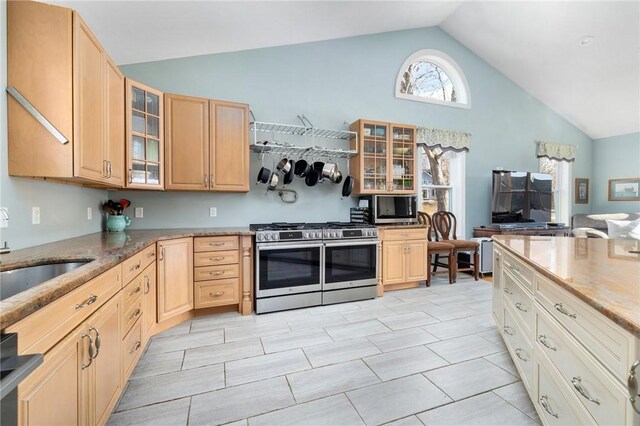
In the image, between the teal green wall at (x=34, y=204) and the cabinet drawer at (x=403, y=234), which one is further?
the cabinet drawer at (x=403, y=234)

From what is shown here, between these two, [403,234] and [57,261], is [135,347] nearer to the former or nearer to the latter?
[57,261]

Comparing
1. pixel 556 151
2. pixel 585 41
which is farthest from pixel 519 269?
pixel 556 151

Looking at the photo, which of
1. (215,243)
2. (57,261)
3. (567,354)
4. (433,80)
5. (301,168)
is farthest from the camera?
(433,80)

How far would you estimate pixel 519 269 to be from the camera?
6.01 feet

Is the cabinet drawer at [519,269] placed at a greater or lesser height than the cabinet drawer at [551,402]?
greater

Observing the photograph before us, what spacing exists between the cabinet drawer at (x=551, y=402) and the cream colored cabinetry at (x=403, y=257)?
2.19 meters

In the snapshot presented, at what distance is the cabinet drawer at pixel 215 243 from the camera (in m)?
2.81

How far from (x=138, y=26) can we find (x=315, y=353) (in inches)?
124

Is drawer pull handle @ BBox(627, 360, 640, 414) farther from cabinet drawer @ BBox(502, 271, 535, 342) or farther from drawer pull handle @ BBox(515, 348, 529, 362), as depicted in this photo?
drawer pull handle @ BBox(515, 348, 529, 362)

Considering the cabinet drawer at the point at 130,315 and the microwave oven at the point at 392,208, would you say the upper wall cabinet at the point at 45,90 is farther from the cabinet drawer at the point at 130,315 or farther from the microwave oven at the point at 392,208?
the microwave oven at the point at 392,208

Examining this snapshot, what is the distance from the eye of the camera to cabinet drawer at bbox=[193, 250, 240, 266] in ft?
9.23

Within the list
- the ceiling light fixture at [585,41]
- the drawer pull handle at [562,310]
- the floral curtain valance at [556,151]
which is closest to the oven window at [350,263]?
the drawer pull handle at [562,310]

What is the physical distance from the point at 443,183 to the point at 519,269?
10.8ft

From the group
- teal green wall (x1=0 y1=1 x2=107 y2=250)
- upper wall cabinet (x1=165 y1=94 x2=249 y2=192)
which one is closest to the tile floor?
teal green wall (x1=0 y1=1 x2=107 y2=250)
